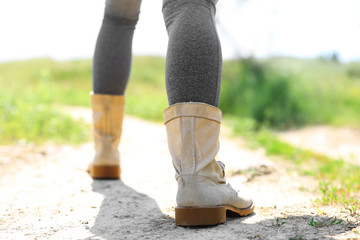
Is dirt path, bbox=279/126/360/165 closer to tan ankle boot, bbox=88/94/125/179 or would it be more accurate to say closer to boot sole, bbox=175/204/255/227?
tan ankle boot, bbox=88/94/125/179

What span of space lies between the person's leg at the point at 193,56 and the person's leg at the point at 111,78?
1.96 feet

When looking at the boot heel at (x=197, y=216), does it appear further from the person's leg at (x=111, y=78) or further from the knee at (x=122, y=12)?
the knee at (x=122, y=12)

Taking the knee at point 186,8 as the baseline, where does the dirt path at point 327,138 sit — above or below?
below

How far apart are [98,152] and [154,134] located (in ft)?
6.88

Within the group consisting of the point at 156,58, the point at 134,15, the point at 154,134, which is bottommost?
the point at 154,134

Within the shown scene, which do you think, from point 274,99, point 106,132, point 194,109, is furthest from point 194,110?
point 274,99

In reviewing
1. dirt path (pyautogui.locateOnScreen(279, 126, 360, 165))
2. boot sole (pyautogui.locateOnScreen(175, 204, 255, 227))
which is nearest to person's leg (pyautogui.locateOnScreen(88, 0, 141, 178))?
boot sole (pyautogui.locateOnScreen(175, 204, 255, 227))

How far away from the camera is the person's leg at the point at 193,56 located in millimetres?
1188

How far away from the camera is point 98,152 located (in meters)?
1.96

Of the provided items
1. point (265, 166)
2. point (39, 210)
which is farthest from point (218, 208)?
point (265, 166)

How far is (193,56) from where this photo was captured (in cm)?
119

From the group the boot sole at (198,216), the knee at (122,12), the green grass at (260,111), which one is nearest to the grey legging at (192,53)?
the boot sole at (198,216)

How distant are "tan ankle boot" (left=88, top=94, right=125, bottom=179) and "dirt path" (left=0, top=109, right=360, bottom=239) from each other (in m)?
0.08

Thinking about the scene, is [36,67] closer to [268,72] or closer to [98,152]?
[268,72]
